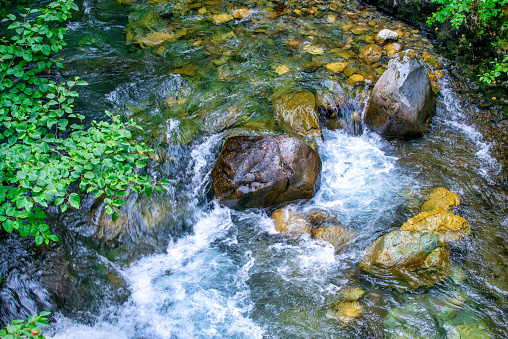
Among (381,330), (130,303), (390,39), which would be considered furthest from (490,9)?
(130,303)

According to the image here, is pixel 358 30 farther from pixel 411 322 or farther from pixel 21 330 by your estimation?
pixel 21 330

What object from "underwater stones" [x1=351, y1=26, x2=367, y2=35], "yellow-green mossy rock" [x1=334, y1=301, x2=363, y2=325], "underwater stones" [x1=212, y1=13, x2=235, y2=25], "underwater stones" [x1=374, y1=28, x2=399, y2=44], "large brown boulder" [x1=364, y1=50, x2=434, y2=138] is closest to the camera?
"yellow-green mossy rock" [x1=334, y1=301, x2=363, y2=325]

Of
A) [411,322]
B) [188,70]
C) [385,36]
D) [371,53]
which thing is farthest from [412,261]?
[385,36]

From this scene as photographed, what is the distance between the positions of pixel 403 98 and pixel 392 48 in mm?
2291

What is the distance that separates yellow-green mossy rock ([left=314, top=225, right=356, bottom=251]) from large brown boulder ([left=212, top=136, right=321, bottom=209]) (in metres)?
0.66

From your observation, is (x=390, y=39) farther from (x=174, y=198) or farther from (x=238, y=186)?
(x=174, y=198)

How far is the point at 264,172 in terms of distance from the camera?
16.2 ft

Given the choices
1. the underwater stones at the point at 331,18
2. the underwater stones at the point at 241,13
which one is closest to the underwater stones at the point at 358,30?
the underwater stones at the point at 331,18

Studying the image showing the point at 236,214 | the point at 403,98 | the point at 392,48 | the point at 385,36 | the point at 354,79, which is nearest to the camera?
the point at 236,214

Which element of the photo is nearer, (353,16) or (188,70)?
(188,70)

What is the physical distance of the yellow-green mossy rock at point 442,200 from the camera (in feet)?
16.1

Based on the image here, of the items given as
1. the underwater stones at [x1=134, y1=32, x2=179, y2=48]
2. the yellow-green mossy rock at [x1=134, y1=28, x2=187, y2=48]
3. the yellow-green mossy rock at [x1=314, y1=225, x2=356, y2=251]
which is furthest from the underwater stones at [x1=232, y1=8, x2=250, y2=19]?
the yellow-green mossy rock at [x1=314, y1=225, x2=356, y2=251]

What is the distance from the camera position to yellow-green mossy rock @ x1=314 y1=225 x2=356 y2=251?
183 inches

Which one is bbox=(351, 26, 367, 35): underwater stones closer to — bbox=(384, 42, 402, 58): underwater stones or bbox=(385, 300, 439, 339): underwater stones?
bbox=(384, 42, 402, 58): underwater stones
